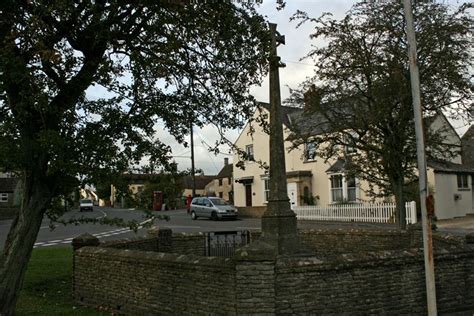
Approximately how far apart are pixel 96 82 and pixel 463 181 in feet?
107

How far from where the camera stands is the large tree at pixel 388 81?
42.1 feet

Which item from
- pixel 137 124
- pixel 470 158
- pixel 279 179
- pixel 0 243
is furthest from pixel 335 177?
pixel 137 124

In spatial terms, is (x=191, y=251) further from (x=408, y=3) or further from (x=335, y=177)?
(x=335, y=177)

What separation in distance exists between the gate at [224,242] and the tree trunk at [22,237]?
765 cm

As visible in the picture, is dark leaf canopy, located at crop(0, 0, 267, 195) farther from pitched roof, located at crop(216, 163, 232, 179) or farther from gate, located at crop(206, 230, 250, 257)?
pitched roof, located at crop(216, 163, 232, 179)

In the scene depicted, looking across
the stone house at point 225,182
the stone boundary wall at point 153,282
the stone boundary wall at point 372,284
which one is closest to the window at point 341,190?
the stone boundary wall at point 372,284

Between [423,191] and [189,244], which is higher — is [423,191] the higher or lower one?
the higher one

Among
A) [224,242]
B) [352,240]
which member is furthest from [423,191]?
[224,242]

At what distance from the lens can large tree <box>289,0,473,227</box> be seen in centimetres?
1284

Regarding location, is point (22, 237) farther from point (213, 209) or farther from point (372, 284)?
point (213, 209)

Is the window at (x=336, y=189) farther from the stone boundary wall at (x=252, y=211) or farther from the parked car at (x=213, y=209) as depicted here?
the parked car at (x=213, y=209)

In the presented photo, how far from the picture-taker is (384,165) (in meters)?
14.1

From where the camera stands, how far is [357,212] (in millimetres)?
32594

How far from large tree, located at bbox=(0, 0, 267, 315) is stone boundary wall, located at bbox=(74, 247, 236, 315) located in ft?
6.32
